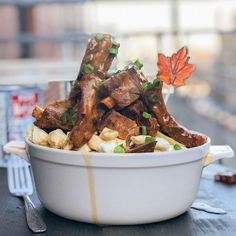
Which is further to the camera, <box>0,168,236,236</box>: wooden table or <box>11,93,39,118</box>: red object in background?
<box>11,93,39,118</box>: red object in background

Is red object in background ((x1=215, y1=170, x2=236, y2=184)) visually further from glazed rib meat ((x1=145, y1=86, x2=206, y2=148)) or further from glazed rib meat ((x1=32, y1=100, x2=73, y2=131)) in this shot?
glazed rib meat ((x1=32, y1=100, x2=73, y2=131))

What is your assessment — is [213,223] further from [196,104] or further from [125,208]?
[196,104]

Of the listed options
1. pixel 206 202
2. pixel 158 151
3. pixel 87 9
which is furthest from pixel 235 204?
pixel 87 9

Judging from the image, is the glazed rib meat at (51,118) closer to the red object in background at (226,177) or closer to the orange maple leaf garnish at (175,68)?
the orange maple leaf garnish at (175,68)

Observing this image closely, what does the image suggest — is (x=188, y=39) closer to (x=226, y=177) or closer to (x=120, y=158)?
(x=226, y=177)

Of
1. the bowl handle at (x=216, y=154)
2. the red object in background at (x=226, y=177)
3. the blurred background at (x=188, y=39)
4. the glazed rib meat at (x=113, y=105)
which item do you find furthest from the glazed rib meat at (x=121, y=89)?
the blurred background at (x=188, y=39)

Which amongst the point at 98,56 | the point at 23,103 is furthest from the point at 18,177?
the point at 98,56

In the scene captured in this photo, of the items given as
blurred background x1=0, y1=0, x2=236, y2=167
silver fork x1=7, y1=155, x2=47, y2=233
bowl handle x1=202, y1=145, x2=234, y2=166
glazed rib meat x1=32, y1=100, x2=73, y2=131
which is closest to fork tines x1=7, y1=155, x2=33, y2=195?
silver fork x1=7, y1=155, x2=47, y2=233
